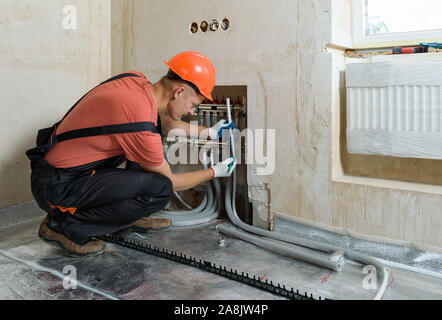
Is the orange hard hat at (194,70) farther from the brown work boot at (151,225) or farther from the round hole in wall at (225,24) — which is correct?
the brown work boot at (151,225)

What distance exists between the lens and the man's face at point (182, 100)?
193 centimetres

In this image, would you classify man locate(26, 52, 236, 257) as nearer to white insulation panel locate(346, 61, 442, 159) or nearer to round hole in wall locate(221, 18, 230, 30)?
round hole in wall locate(221, 18, 230, 30)

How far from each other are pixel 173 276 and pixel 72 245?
1.88 feet

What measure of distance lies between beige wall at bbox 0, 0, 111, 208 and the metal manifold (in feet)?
2.69

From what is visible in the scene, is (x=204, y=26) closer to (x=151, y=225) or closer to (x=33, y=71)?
(x=33, y=71)

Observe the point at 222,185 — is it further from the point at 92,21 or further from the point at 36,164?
the point at 92,21

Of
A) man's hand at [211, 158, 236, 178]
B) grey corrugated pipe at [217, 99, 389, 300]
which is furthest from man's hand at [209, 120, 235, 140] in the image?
man's hand at [211, 158, 236, 178]

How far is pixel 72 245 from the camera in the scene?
2.03 meters

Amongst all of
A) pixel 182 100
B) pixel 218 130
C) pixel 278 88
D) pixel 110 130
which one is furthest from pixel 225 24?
pixel 110 130

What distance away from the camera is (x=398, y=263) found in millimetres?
1954
